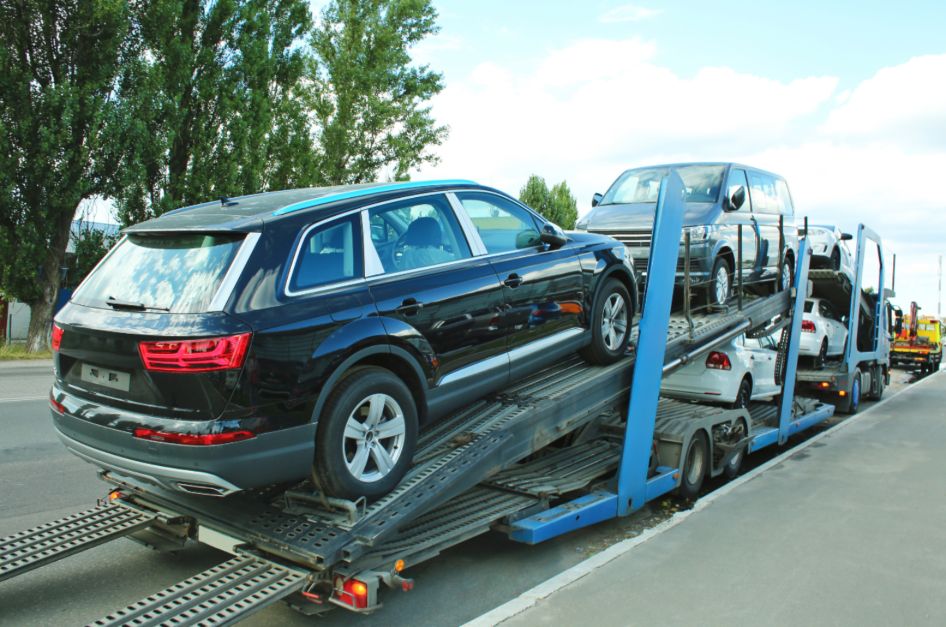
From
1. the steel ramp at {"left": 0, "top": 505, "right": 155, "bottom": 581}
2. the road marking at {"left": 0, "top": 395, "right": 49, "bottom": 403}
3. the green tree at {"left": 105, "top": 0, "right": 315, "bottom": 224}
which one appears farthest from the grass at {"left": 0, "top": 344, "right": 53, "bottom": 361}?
the steel ramp at {"left": 0, "top": 505, "right": 155, "bottom": 581}

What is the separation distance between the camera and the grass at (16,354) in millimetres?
17391

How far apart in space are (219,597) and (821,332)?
11130 mm

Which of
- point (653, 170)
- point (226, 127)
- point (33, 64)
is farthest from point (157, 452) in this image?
point (226, 127)

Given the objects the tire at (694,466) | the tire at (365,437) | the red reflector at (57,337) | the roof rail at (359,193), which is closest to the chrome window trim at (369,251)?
the roof rail at (359,193)

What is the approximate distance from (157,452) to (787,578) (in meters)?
3.76

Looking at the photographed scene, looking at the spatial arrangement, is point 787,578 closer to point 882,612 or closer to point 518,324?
point 882,612

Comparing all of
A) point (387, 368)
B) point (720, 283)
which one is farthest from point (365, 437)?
point (720, 283)

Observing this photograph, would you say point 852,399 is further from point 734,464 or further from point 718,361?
point 734,464

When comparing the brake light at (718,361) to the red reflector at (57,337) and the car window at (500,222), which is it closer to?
the car window at (500,222)

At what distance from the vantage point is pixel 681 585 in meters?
4.52

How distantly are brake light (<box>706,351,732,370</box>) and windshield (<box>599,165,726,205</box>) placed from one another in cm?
181

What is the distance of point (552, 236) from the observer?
5348 millimetres

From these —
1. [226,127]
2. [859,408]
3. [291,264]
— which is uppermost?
[226,127]

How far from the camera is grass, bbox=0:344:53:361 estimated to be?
1739 centimetres
